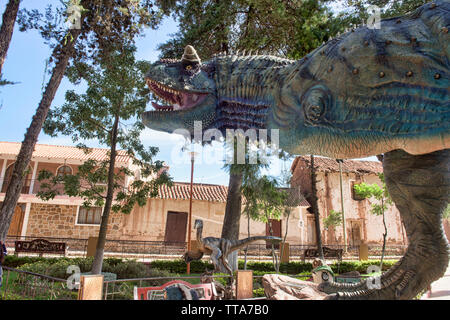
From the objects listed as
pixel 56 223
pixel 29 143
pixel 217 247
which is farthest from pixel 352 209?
pixel 29 143

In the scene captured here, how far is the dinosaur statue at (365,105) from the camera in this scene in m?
1.46

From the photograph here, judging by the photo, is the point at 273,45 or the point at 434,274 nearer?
the point at 434,274

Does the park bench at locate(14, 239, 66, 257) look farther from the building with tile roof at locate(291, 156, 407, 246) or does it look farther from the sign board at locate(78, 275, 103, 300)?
the building with tile roof at locate(291, 156, 407, 246)

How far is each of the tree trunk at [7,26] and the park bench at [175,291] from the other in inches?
195

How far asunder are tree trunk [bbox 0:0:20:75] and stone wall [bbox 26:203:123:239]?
13634 mm

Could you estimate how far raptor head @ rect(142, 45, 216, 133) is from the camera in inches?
67.9

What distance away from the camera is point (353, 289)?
220cm

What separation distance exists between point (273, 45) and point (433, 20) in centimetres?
549

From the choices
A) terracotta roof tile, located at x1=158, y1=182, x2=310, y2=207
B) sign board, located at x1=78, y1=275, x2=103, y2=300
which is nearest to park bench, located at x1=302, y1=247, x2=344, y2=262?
terracotta roof tile, located at x1=158, y1=182, x2=310, y2=207

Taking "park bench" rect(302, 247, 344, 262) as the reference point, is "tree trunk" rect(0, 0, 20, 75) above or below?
above

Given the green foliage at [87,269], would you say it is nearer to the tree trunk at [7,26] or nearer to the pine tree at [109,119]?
the pine tree at [109,119]

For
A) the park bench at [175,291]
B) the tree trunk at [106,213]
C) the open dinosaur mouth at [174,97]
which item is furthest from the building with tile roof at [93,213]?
the open dinosaur mouth at [174,97]

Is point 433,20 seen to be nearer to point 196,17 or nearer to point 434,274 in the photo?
point 434,274
